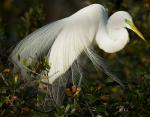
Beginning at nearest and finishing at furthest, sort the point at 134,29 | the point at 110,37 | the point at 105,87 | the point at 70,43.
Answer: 1. the point at 105,87
2. the point at 134,29
3. the point at 70,43
4. the point at 110,37

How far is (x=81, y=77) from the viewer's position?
13.0 ft

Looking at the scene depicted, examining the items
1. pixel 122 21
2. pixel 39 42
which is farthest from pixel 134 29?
pixel 39 42

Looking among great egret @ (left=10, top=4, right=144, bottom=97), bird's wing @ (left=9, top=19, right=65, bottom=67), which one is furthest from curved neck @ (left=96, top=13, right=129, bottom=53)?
bird's wing @ (left=9, top=19, right=65, bottom=67)

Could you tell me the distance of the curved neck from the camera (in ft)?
14.1

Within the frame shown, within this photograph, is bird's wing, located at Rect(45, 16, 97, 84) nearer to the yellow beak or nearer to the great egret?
the great egret

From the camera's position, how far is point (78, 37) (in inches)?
169

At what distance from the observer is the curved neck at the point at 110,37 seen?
169 inches

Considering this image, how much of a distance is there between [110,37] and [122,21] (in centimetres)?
21

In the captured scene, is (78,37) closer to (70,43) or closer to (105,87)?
(70,43)

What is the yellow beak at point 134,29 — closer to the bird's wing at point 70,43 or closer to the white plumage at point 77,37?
the white plumage at point 77,37

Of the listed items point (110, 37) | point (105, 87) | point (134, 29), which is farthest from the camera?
point (110, 37)

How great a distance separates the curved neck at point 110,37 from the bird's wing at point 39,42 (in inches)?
12.9

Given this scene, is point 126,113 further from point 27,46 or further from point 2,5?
point 2,5

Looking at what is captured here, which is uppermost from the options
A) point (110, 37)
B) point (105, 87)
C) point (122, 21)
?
point (122, 21)
